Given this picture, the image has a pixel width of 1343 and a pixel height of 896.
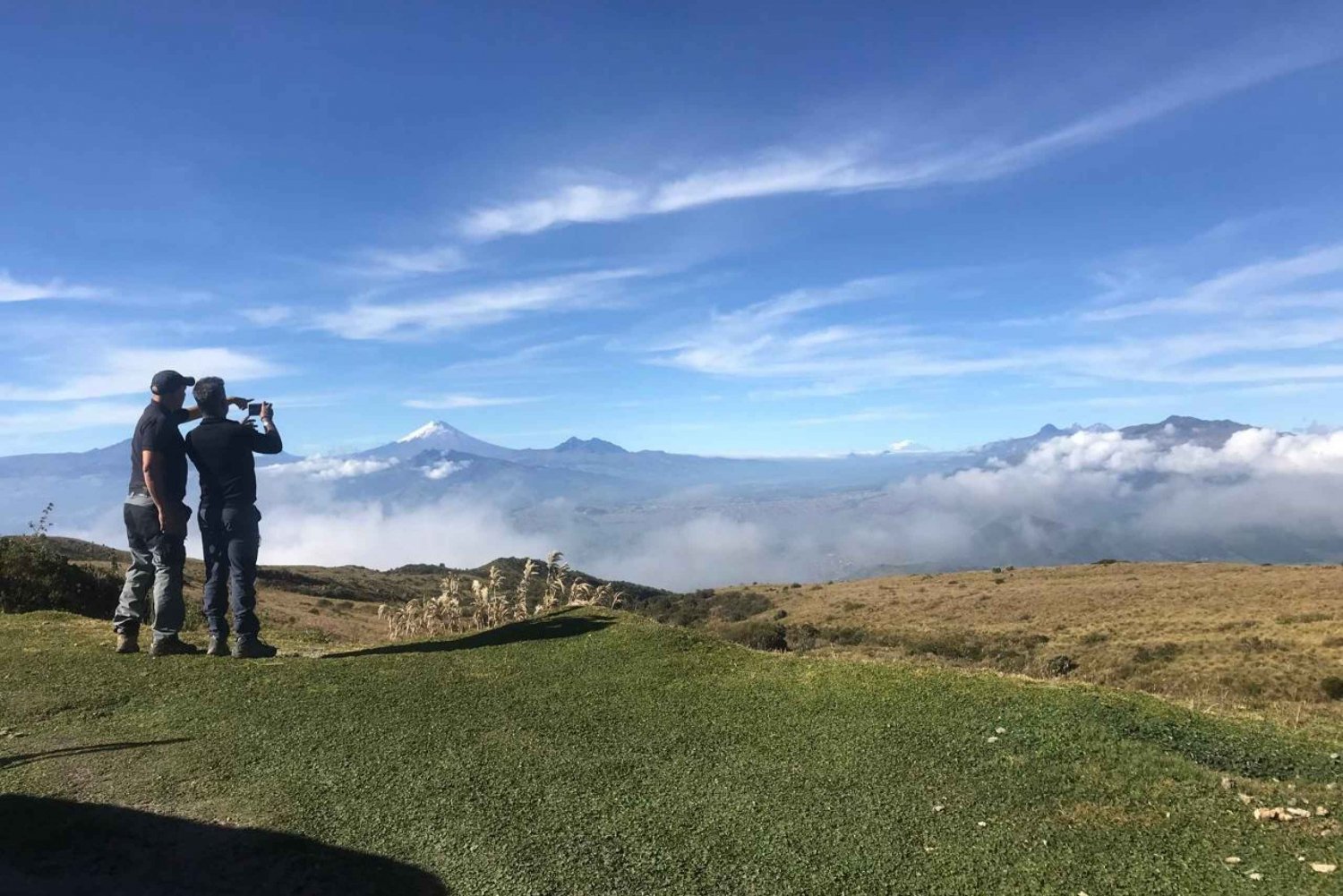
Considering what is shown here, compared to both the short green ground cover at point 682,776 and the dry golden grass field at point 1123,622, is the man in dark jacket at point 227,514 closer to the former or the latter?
the short green ground cover at point 682,776

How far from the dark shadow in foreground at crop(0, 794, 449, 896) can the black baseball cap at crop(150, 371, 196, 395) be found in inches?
248

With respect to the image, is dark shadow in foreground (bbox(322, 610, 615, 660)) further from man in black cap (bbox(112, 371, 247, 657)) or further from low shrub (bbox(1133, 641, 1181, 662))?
low shrub (bbox(1133, 641, 1181, 662))

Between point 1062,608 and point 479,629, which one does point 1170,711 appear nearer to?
point 479,629

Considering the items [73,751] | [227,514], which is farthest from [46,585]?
[73,751]

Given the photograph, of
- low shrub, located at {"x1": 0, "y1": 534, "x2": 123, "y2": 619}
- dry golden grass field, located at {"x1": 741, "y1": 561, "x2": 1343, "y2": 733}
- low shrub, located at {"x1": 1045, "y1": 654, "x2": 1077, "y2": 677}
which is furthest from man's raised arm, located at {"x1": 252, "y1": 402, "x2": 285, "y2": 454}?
low shrub, located at {"x1": 1045, "y1": 654, "x2": 1077, "y2": 677}

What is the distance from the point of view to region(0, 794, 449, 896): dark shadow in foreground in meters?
4.64

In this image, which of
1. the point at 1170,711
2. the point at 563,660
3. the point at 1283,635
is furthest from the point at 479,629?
the point at 1283,635

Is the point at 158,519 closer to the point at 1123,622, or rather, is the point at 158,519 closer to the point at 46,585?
the point at 46,585

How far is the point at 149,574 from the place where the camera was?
10.8m

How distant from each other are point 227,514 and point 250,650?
6.00ft

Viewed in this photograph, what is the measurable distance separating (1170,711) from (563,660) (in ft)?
21.6

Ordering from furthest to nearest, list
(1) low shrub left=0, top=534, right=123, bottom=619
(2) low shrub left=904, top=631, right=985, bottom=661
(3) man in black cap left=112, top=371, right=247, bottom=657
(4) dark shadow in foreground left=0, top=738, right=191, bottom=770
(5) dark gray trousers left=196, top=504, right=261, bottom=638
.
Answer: (2) low shrub left=904, top=631, right=985, bottom=661 < (1) low shrub left=0, top=534, right=123, bottom=619 < (5) dark gray trousers left=196, top=504, right=261, bottom=638 < (3) man in black cap left=112, top=371, right=247, bottom=657 < (4) dark shadow in foreground left=0, top=738, right=191, bottom=770

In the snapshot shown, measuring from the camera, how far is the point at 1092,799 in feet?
18.0

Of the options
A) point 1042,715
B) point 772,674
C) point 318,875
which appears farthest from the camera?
point 772,674
